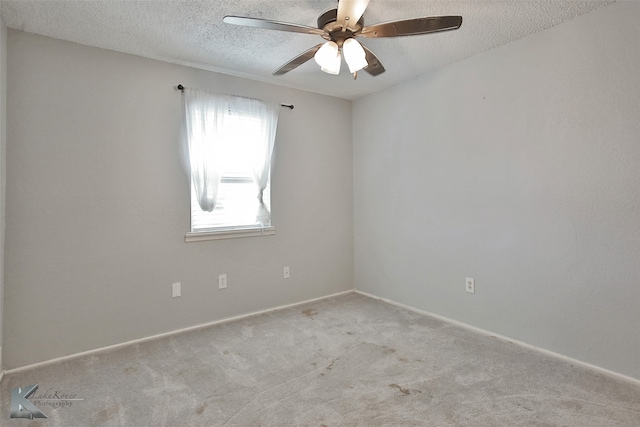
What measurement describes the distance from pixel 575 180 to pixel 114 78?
3.41 metres

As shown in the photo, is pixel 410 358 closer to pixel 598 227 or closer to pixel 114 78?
pixel 598 227

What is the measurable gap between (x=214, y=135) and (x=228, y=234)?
0.91 metres

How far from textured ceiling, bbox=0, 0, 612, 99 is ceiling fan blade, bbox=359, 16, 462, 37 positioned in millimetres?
311

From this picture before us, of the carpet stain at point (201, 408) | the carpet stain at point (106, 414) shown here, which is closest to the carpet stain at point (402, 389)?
the carpet stain at point (201, 408)

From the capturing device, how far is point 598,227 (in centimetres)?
214

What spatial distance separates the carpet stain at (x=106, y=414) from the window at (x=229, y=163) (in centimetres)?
138

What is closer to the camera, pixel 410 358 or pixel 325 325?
pixel 410 358

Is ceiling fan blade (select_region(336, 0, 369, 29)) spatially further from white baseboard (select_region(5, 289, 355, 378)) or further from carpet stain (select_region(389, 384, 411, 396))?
white baseboard (select_region(5, 289, 355, 378))

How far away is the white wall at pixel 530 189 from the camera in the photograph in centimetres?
205

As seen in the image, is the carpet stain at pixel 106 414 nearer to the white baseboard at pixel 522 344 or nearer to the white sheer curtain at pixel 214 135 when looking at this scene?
the white sheer curtain at pixel 214 135

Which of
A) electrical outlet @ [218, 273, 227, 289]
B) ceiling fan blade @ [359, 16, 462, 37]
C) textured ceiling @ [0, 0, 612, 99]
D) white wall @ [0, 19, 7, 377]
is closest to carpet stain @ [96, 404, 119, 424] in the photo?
white wall @ [0, 19, 7, 377]

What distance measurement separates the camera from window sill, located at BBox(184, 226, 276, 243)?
115 inches

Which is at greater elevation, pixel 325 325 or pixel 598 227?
pixel 598 227

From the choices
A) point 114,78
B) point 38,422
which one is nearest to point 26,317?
point 38,422
